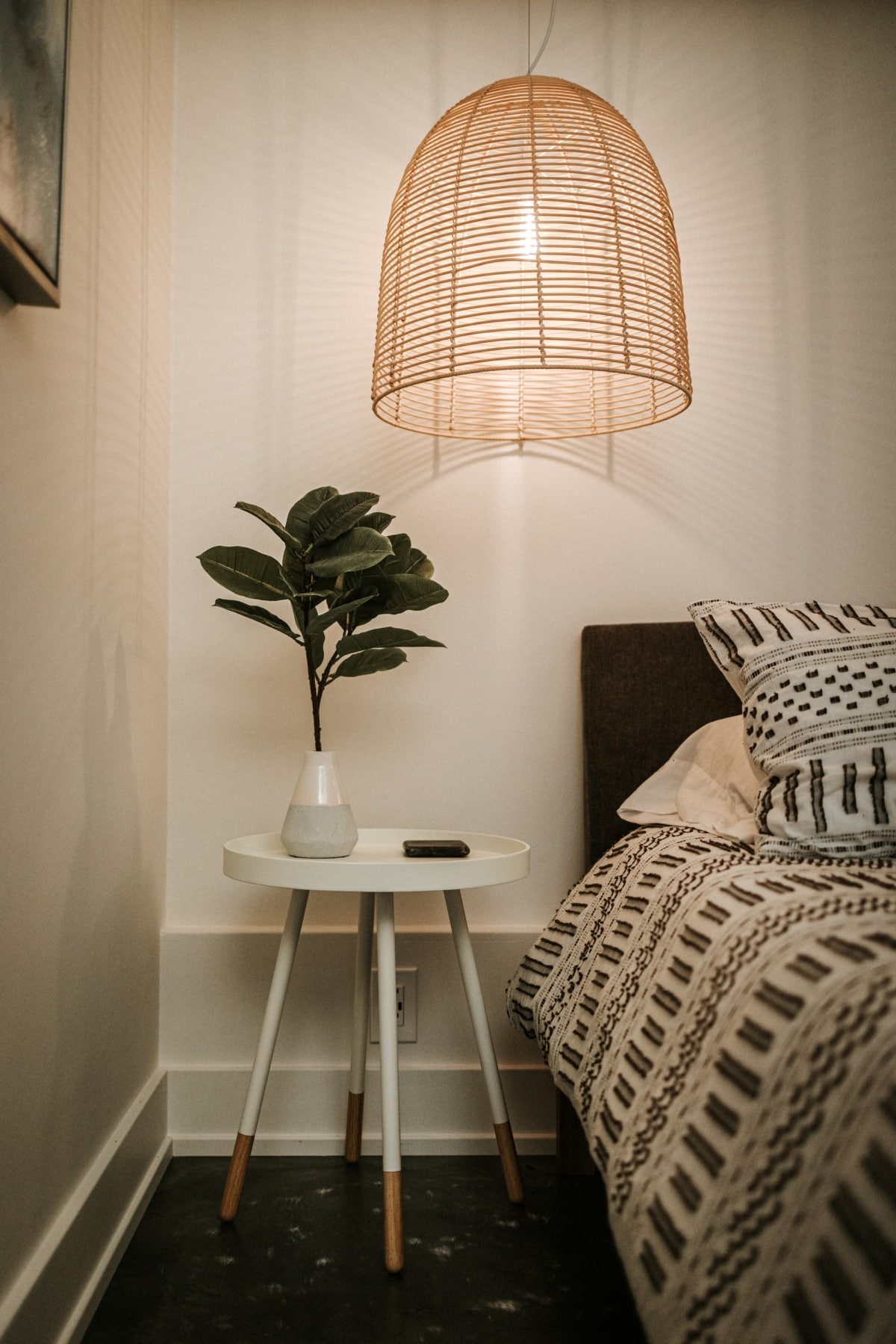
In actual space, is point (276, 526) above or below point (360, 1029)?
above

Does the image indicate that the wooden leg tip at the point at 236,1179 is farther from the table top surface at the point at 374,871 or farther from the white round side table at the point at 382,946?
the table top surface at the point at 374,871

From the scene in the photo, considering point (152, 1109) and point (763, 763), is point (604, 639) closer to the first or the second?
point (763, 763)

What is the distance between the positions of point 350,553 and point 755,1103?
84 cm

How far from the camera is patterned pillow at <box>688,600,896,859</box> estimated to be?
103cm

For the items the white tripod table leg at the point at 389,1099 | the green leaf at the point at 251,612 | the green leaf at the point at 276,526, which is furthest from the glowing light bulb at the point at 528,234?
the white tripod table leg at the point at 389,1099

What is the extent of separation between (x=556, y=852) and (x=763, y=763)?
58 cm

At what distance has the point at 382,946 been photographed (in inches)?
47.2

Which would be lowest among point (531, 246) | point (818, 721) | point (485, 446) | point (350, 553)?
point (818, 721)

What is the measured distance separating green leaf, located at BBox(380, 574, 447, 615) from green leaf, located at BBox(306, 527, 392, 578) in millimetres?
102

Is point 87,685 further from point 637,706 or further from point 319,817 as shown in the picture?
point 637,706

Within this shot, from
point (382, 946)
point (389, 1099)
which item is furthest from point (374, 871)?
point (389, 1099)

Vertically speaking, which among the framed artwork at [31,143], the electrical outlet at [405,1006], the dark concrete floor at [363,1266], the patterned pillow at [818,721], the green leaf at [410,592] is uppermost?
the framed artwork at [31,143]

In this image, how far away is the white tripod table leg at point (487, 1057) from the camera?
1297 millimetres

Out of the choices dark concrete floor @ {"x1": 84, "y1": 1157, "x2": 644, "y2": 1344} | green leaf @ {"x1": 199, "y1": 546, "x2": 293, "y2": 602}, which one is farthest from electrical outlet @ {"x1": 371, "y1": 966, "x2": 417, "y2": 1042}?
green leaf @ {"x1": 199, "y1": 546, "x2": 293, "y2": 602}
